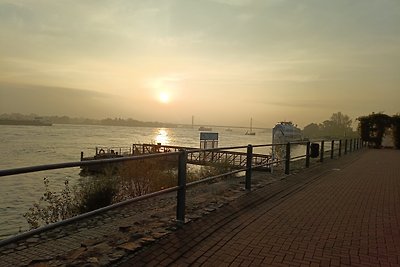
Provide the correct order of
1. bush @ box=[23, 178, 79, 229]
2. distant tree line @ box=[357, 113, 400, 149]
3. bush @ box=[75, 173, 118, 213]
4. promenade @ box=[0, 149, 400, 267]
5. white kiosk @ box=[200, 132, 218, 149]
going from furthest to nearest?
1. distant tree line @ box=[357, 113, 400, 149]
2. white kiosk @ box=[200, 132, 218, 149]
3. bush @ box=[75, 173, 118, 213]
4. bush @ box=[23, 178, 79, 229]
5. promenade @ box=[0, 149, 400, 267]

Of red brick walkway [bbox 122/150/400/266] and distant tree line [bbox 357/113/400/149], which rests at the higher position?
distant tree line [bbox 357/113/400/149]

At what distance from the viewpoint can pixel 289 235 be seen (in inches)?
211

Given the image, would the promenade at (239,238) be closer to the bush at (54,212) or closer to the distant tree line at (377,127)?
the bush at (54,212)

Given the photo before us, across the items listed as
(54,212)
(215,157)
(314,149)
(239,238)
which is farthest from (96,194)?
(215,157)

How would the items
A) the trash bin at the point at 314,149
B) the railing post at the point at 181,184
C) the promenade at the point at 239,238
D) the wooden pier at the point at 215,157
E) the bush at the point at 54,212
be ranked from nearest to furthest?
the promenade at the point at 239,238 → the railing post at the point at 181,184 → the bush at the point at 54,212 → the trash bin at the point at 314,149 → the wooden pier at the point at 215,157

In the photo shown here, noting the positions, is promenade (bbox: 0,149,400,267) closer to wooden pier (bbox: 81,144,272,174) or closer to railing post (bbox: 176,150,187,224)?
railing post (bbox: 176,150,187,224)

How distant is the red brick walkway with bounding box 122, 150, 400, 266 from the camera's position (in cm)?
436

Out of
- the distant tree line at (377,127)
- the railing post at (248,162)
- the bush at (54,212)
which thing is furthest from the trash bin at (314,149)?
the distant tree line at (377,127)

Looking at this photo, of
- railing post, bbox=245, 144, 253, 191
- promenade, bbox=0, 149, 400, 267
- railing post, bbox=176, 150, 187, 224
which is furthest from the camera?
railing post, bbox=245, 144, 253, 191

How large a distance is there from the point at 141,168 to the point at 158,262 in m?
9.24

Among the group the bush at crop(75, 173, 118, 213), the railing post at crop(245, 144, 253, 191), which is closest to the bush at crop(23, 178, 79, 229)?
the bush at crop(75, 173, 118, 213)

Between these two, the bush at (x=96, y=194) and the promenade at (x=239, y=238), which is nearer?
the promenade at (x=239, y=238)

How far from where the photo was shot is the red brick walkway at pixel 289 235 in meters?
4.36

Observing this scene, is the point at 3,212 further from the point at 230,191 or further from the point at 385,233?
the point at 385,233
